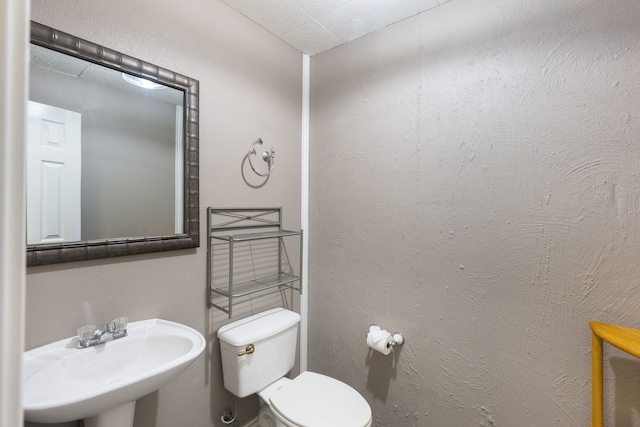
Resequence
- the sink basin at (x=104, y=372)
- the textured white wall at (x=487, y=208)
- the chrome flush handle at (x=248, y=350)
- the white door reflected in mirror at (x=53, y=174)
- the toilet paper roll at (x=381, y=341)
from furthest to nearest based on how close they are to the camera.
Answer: the toilet paper roll at (x=381, y=341), the chrome flush handle at (x=248, y=350), the textured white wall at (x=487, y=208), the white door reflected in mirror at (x=53, y=174), the sink basin at (x=104, y=372)

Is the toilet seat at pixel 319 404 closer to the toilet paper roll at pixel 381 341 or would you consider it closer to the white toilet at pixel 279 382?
the white toilet at pixel 279 382

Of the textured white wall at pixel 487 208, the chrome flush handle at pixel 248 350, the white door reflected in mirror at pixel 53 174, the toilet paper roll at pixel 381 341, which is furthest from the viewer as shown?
the toilet paper roll at pixel 381 341

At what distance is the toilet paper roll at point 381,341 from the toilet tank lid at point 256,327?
1.36ft

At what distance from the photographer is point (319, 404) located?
132 centimetres

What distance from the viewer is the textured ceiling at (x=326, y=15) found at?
1.47 meters

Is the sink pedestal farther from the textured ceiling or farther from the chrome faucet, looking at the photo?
the textured ceiling

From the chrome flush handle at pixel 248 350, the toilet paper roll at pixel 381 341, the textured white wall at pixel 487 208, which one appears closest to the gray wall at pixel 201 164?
the chrome flush handle at pixel 248 350

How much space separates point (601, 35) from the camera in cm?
110

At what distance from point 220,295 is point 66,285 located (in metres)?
0.62

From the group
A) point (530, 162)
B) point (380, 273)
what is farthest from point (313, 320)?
point (530, 162)

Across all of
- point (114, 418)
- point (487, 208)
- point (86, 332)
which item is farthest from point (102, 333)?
point (487, 208)

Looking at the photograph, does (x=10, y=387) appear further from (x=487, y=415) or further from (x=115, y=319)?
(x=487, y=415)

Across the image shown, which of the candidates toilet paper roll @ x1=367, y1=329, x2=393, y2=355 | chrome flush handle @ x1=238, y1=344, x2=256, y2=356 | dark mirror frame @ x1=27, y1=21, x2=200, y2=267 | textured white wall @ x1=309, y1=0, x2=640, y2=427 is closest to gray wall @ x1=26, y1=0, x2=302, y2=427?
dark mirror frame @ x1=27, y1=21, x2=200, y2=267

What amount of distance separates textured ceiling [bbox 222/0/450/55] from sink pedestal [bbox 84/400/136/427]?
1.81 metres
